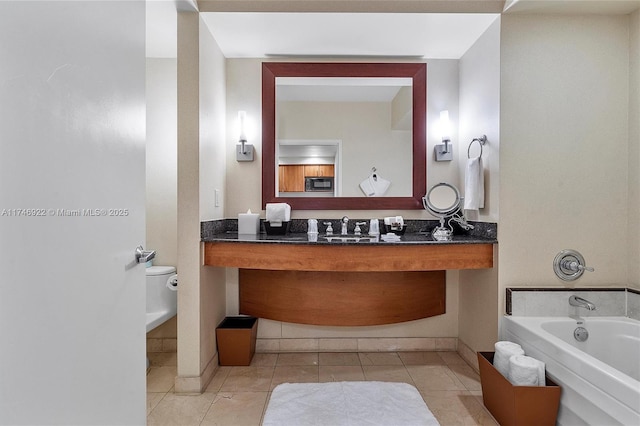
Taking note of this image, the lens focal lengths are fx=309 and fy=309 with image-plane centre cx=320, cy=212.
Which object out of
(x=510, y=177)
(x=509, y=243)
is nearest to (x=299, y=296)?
(x=509, y=243)

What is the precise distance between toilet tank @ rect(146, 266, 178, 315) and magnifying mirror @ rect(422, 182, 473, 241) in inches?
74.1

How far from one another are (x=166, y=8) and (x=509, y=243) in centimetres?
241

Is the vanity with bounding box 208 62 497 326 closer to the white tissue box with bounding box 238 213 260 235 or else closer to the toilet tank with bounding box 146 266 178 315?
the white tissue box with bounding box 238 213 260 235

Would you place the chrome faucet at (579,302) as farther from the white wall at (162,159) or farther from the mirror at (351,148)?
the white wall at (162,159)

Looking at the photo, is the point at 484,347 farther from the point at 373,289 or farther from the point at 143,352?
the point at 143,352

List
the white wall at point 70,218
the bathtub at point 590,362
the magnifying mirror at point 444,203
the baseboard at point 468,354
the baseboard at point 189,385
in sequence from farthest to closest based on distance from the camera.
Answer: the magnifying mirror at point 444,203
the baseboard at point 468,354
the baseboard at point 189,385
the bathtub at point 590,362
the white wall at point 70,218

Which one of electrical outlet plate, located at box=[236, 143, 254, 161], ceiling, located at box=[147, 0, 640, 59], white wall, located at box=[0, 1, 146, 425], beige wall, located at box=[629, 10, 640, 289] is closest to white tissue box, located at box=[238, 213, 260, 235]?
electrical outlet plate, located at box=[236, 143, 254, 161]

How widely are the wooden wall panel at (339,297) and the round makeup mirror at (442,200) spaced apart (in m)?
0.49

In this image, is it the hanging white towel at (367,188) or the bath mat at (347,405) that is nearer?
the bath mat at (347,405)

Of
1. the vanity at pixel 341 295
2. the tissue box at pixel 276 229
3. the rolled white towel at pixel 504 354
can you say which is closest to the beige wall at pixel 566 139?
the rolled white towel at pixel 504 354

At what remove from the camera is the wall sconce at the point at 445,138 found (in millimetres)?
2285

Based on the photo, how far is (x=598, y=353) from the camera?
1709 mm

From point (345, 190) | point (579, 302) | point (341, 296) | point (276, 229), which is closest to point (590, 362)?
point (579, 302)

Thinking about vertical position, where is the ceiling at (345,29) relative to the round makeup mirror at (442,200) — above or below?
above
